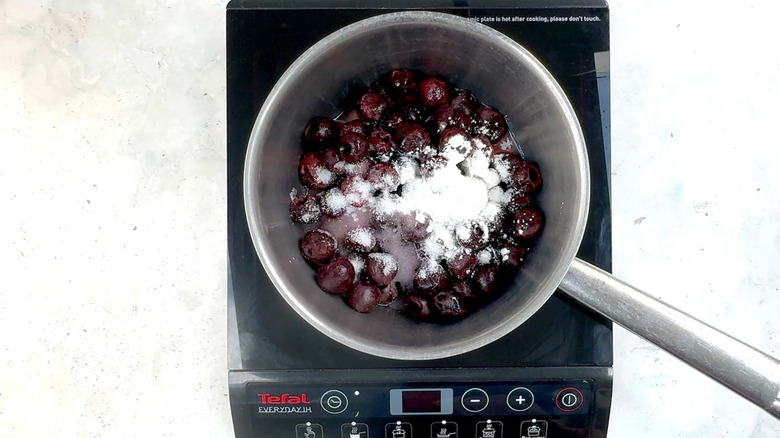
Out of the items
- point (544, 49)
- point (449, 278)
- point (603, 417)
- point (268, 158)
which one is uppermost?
point (544, 49)

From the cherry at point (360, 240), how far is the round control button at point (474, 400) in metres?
0.24

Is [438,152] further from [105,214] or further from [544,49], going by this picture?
[105,214]

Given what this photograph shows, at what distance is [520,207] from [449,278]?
0.12 metres

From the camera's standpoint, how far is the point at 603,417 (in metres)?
0.88

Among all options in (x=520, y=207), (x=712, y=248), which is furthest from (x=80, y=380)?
(x=712, y=248)

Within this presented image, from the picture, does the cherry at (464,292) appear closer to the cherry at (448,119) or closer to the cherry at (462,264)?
the cherry at (462,264)

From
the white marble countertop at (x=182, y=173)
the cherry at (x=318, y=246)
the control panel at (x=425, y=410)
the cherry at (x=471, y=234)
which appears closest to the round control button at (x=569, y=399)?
the control panel at (x=425, y=410)

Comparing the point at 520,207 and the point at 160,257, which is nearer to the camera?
the point at 520,207

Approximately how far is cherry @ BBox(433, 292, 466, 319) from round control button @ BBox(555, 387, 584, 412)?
20 centimetres

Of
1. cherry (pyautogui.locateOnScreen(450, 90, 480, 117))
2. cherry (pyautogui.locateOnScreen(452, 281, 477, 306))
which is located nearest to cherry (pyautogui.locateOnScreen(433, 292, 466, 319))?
cherry (pyautogui.locateOnScreen(452, 281, 477, 306))

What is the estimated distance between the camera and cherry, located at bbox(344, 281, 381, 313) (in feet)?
2.53

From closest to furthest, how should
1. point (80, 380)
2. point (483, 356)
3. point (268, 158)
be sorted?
point (268, 158)
point (483, 356)
point (80, 380)

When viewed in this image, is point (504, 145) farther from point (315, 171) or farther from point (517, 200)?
point (315, 171)

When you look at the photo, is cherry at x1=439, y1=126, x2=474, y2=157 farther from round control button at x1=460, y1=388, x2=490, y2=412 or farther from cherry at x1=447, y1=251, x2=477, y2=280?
round control button at x1=460, y1=388, x2=490, y2=412
